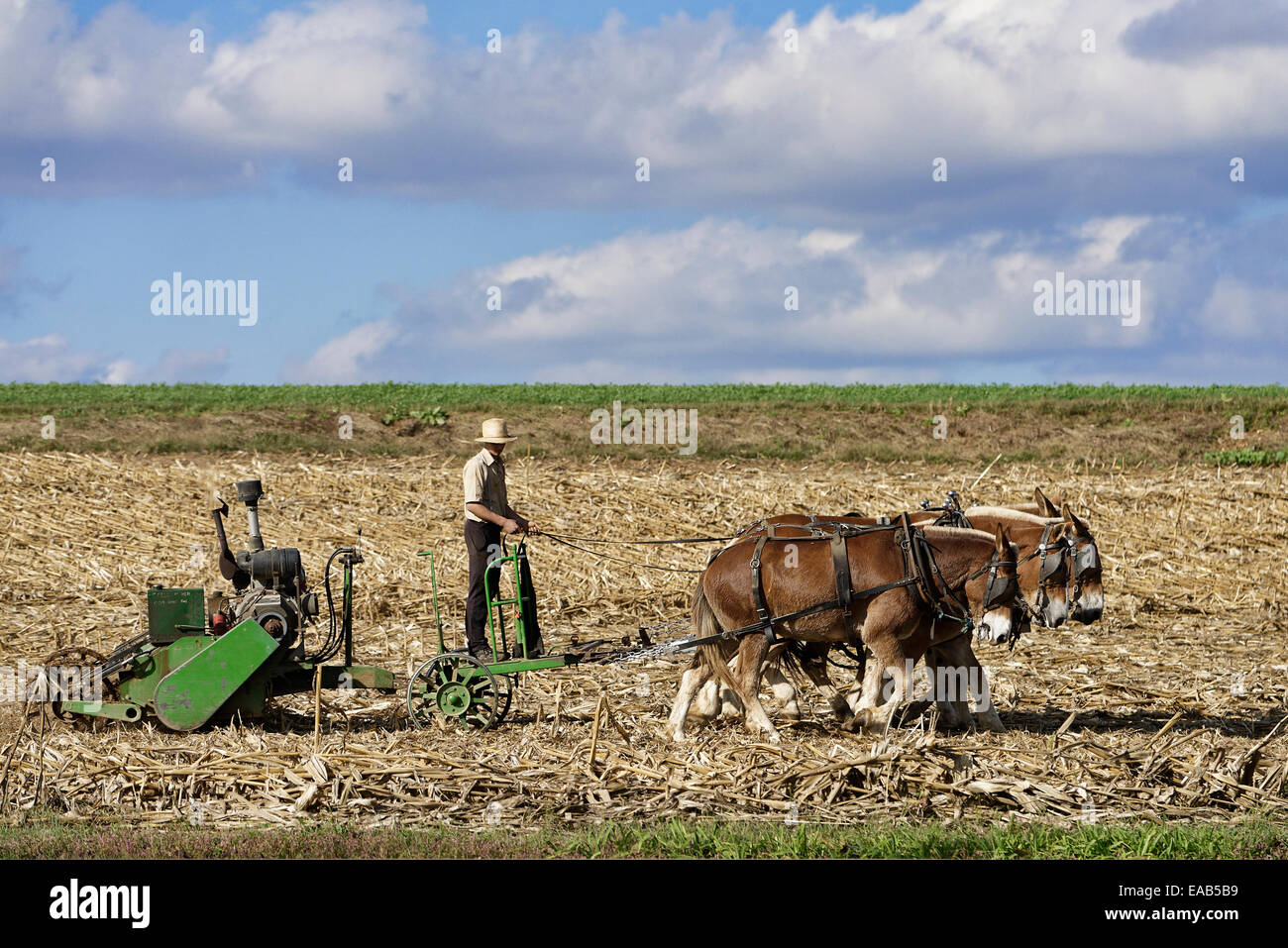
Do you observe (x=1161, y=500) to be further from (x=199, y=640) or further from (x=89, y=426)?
(x=89, y=426)

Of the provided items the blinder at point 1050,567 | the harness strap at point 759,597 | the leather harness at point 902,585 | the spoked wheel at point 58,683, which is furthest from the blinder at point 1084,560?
the spoked wheel at point 58,683

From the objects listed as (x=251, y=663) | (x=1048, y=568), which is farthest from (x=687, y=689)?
(x=251, y=663)

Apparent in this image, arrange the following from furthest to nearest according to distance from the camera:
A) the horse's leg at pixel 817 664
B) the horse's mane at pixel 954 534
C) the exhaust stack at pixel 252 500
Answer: the horse's leg at pixel 817 664, the horse's mane at pixel 954 534, the exhaust stack at pixel 252 500

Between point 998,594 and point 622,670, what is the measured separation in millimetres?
4403

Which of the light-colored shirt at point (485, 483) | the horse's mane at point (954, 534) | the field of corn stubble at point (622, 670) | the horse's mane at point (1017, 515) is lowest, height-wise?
the field of corn stubble at point (622, 670)

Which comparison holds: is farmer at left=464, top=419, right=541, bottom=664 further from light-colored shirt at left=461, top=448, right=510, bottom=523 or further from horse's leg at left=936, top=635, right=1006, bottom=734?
horse's leg at left=936, top=635, right=1006, bottom=734

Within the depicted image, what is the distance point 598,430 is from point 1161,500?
39.1ft

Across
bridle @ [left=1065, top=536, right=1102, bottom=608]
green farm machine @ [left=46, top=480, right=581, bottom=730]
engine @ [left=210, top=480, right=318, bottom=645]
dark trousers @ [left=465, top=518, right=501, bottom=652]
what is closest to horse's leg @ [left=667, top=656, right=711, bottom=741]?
green farm machine @ [left=46, top=480, right=581, bottom=730]

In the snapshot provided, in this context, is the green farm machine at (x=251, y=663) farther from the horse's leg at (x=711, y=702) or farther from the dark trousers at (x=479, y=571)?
the horse's leg at (x=711, y=702)

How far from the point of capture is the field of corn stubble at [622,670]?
839 cm

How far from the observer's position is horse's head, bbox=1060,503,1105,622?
10078 mm

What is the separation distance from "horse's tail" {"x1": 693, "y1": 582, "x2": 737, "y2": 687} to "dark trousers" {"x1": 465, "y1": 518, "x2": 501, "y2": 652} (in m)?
1.63

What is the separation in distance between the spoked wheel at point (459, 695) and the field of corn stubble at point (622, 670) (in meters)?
0.28
